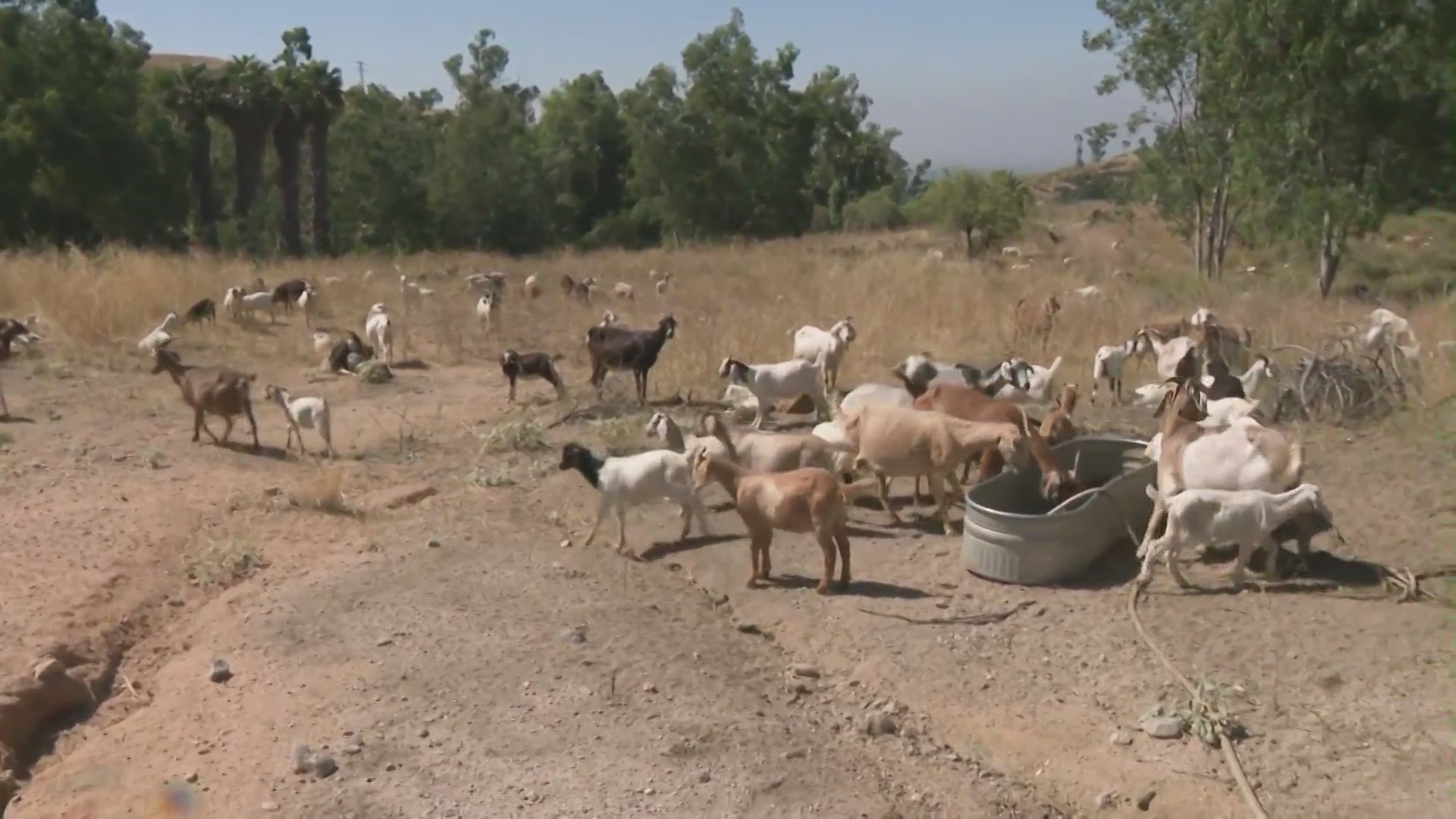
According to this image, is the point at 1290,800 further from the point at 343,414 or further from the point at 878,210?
the point at 878,210

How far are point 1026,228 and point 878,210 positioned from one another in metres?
5.85

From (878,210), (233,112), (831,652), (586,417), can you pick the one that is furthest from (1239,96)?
(233,112)

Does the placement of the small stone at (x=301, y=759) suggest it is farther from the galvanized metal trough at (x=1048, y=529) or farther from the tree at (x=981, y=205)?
the tree at (x=981, y=205)

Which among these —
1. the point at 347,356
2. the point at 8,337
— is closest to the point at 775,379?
the point at 347,356

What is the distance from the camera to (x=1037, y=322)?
14.2 metres

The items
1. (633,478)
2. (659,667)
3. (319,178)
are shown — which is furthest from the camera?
(319,178)

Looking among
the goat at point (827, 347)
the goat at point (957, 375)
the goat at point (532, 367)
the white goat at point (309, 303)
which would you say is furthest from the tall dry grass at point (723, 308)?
the goat at point (957, 375)

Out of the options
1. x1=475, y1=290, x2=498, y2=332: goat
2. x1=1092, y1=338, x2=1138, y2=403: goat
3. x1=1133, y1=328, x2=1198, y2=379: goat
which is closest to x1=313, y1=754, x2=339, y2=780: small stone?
x1=1133, y1=328, x2=1198, y2=379: goat

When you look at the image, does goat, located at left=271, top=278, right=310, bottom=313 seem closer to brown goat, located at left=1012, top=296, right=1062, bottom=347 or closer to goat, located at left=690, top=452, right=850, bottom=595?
brown goat, located at left=1012, top=296, right=1062, bottom=347

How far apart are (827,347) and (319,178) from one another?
Result: 24455 millimetres

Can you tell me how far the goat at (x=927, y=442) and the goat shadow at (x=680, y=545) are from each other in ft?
3.50

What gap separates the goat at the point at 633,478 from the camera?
771 cm

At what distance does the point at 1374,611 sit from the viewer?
6.22 metres

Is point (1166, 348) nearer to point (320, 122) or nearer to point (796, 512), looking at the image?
point (796, 512)
